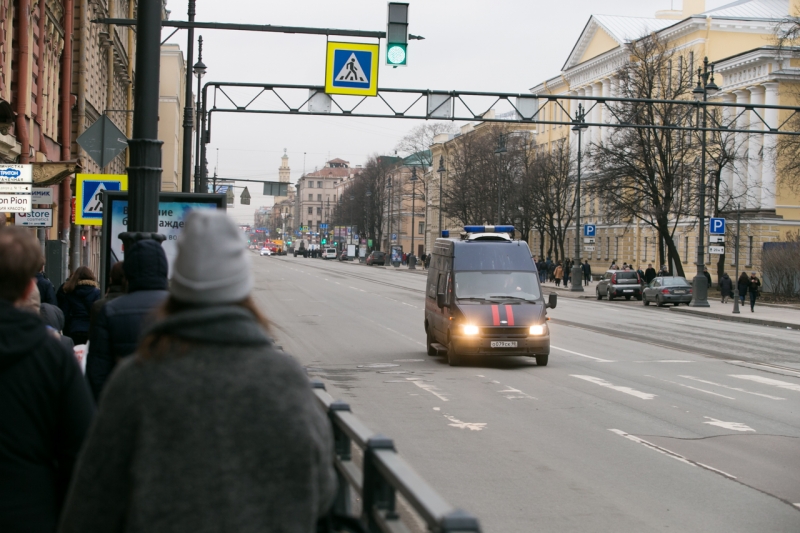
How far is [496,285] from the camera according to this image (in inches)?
768

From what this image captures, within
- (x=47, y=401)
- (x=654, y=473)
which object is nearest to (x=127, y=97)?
(x=654, y=473)

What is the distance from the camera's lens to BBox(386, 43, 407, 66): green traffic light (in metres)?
17.0

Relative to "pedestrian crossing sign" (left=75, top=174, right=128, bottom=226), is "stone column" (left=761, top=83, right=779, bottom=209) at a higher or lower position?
higher

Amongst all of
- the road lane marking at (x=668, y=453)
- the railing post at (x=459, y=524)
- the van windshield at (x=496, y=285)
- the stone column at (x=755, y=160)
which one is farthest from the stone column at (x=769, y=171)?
the railing post at (x=459, y=524)

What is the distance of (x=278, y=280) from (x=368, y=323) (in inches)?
1221

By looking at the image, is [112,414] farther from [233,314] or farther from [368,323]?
[368,323]

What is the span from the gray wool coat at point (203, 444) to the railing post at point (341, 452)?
2.37m

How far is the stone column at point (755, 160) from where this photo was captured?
61875 mm

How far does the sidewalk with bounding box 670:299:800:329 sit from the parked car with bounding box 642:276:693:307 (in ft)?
3.79

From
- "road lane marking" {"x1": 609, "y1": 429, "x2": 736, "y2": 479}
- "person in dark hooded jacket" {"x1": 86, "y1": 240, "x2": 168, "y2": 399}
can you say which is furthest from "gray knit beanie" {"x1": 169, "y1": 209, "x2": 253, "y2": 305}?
"road lane marking" {"x1": 609, "y1": 429, "x2": 736, "y2": 479}

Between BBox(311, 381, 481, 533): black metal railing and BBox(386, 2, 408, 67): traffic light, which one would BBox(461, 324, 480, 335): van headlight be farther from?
BBox(311, 381, 481, 533): black metal railing

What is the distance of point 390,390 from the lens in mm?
15086

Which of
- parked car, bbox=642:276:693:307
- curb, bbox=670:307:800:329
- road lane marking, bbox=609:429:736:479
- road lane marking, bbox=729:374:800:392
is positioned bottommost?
curb, bbox=670:307:800:329

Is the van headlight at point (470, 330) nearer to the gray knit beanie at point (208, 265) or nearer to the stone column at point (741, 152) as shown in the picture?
the gray knit beanie at point (208, 265)
